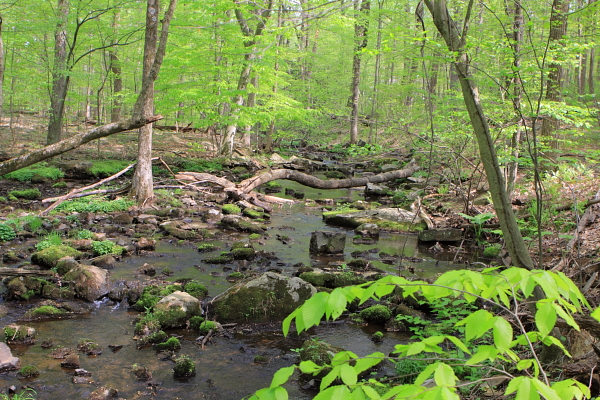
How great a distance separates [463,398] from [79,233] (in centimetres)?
834

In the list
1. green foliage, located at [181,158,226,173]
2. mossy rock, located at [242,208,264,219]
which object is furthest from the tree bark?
mossy rock, located at [242,208,264,219]

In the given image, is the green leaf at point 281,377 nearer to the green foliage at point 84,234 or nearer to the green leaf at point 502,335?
the green leaf at point 502,335

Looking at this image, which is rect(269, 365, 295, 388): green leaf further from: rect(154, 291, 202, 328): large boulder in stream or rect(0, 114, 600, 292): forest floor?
rect(154, 291, 202, 328): large boulder in stream

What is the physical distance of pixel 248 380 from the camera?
14.9 feet

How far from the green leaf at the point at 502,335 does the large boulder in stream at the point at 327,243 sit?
7646 mm

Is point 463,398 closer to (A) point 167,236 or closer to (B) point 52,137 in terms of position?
(A) point 167,236

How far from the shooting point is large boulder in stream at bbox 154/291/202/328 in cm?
555

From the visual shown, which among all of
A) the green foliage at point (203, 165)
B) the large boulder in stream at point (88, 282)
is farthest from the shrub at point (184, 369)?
the green foliage at point (203, 165)

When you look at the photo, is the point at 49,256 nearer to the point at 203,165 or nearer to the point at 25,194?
the point at 25,194

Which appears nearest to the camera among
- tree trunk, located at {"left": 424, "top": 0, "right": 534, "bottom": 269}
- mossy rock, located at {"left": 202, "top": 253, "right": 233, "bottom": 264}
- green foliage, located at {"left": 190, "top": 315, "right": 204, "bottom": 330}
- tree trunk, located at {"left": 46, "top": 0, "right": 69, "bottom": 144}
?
tree trunk, located at {"left": 424, "top": 0, "right": 534, "bottom": 269}

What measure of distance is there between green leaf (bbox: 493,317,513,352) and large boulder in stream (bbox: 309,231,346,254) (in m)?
7.65

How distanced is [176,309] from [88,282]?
5.63 feet

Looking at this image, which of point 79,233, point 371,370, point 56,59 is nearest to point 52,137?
point 56,59

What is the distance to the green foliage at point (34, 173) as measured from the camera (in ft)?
47.2
